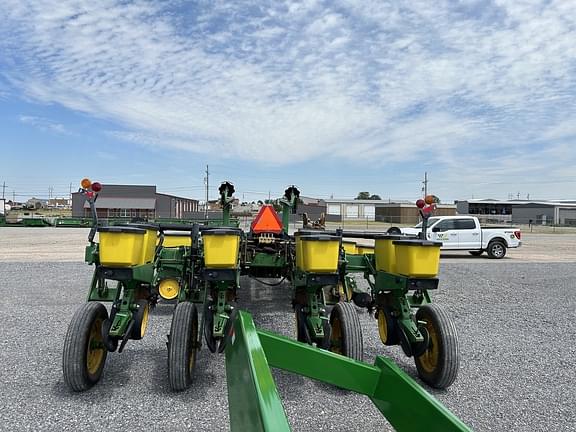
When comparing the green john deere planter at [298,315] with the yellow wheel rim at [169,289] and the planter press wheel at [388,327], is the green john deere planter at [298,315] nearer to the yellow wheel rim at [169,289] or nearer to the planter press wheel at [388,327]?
the planter press wheel at [388,327]

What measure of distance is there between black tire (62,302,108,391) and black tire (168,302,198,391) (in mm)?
670

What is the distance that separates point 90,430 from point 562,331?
19.2ft

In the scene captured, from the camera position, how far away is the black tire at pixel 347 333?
3816mm

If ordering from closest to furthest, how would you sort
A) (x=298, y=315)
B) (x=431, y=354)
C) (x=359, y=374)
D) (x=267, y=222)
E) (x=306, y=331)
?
(x=359, y=374) < (x=431, y=354) < (x=306, y=331) < (x=298, y=315) < (x=267, y=222)

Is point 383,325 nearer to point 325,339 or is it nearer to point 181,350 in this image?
point 325,339

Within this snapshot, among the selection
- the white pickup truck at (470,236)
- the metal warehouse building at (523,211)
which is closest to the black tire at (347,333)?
the white pickup truck at (470,236)

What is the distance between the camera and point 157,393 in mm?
3648

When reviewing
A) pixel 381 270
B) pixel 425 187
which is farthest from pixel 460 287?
pixel 425 187

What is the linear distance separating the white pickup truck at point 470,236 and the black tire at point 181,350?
13.9 meters

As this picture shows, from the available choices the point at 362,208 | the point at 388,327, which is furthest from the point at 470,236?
the point at 362,208

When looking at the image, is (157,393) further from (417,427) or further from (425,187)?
(425,187)

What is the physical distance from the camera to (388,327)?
13.9 ft

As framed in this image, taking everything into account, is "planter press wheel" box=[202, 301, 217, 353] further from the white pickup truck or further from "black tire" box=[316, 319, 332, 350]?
the white pickup truck

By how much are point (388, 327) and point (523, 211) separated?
2802 inches
